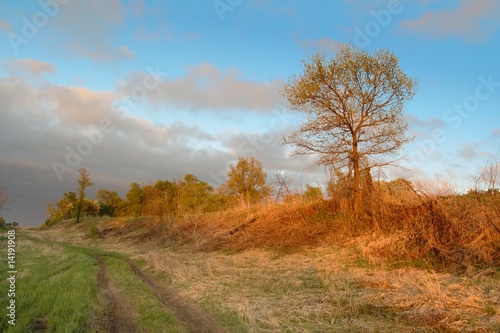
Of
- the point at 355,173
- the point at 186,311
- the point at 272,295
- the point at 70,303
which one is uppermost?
the point at 355,173

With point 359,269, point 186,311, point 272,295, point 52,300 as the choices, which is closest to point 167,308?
point 186,311

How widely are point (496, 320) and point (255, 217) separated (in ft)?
59.9

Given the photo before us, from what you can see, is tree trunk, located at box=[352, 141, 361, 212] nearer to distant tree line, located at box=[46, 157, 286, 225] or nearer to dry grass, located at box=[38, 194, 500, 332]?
dry grass, located at box=[38, 194, 500, 332]

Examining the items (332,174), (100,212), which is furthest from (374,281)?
(100,212)

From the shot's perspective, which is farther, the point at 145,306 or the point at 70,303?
the point at 145,306

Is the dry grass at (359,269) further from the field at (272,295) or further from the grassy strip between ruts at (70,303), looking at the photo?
the grassy strip between ruts at (70,303)

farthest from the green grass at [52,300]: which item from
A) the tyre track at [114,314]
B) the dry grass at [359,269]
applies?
the dry grass at [359,269]

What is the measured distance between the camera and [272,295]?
30.7ft

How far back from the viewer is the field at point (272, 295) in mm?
6484

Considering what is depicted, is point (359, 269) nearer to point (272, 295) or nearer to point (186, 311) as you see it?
point (272, 295)

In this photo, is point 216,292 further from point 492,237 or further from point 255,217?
point 255,217

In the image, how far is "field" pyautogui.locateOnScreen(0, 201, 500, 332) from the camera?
6.48m

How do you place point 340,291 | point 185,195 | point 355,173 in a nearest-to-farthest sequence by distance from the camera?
point 340,291 → point 355,173 → point 185,195

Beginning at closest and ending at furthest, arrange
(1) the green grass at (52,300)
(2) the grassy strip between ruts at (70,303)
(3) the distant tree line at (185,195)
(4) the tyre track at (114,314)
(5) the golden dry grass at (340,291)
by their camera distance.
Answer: (5) the golden dry grass at (340,291), (1) the green grass at (52,300), (2) the grassy strip between ruts at (70,303), (4) the tyre track at (114,314), (3) the distant tree line at (185,195)
